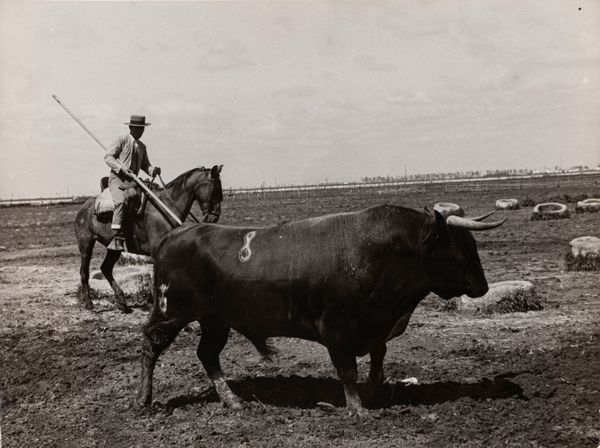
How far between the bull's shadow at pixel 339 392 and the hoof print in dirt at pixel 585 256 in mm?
7085

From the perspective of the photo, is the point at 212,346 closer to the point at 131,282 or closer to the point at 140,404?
the point at 140,404

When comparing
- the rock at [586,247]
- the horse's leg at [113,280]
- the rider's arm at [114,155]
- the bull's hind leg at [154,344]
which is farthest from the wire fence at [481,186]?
the bull's hind leg at [154,344]

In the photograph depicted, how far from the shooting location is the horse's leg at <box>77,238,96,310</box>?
11318 millimetres

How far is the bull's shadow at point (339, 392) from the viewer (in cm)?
584

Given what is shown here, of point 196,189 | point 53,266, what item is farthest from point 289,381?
point 53,266

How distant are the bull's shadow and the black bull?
0.92 feet

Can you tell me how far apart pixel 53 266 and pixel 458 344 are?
13.8m

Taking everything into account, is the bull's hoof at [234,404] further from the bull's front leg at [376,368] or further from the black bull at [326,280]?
the bull's front leg at [376,368]

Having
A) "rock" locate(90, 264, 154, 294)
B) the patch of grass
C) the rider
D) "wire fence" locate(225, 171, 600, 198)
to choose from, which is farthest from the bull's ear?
"wire fence" locate(225, 171, 600, 198)

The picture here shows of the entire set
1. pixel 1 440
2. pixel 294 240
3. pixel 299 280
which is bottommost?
pixel 1 440

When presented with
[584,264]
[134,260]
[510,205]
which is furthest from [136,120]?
[510,205]

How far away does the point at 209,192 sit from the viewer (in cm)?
1032

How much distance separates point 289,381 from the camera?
671 cm

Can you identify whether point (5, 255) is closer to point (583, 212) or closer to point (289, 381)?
point (289, 381)
